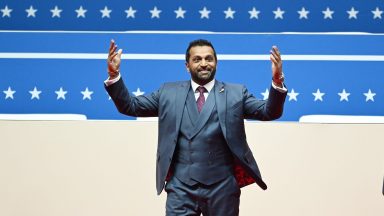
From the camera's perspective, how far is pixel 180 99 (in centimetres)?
276

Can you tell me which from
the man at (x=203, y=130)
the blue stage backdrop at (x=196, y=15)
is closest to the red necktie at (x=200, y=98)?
the man at (x=203, y=130)

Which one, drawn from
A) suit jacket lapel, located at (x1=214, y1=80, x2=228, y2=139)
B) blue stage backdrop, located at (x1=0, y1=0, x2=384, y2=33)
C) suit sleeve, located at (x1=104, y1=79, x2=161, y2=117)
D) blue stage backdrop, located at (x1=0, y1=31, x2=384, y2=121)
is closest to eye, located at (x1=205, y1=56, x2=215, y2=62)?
suit jacket lapel, located at (x1=214, y1=80, x2=228, y2=139)

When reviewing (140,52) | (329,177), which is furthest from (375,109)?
(140,52)

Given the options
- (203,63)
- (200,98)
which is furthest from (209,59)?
(200,98)

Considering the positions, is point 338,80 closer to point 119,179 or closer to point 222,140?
point 119,179

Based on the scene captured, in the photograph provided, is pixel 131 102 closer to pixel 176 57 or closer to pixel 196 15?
pixel 176 57

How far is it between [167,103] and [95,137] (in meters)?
1.33

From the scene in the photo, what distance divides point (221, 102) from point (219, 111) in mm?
47

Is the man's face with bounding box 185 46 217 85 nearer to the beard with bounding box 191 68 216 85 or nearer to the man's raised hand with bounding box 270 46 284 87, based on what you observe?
the beard with bounding box 191 68 216 85

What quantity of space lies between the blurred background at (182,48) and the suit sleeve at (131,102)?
150 cm

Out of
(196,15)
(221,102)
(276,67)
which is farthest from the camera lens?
(196,15)

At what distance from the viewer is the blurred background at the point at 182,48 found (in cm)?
429

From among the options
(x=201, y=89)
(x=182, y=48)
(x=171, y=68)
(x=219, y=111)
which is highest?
(x=182, y=48)

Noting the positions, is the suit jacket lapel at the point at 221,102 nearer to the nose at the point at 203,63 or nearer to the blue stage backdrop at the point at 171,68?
the nose at the point at 203,63
